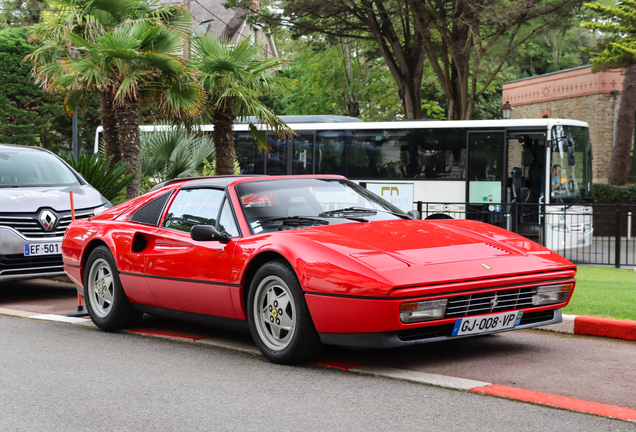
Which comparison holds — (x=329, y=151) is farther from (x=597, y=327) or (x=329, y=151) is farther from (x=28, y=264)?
(x=597, y=327)

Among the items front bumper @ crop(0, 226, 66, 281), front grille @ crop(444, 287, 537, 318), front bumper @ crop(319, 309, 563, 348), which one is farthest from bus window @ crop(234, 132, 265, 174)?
front bumper @ crop(319, 309, 563, 348)

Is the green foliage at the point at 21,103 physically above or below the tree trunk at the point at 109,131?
above

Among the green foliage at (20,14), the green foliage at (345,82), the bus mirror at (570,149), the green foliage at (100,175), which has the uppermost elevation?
the green foliage at (20,14)

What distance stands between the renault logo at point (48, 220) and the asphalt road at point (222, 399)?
11.0 feet

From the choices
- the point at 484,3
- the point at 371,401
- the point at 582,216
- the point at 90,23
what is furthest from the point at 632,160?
the point at 371,401

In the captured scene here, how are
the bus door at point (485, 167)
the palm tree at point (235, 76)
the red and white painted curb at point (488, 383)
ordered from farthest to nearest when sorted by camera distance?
the bus door at point (485, 167) < the palm tree at point (235, 76) < the red and white painted curb at point (488, 383)

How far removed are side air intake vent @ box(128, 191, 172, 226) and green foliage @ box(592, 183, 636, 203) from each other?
2139 centimetres

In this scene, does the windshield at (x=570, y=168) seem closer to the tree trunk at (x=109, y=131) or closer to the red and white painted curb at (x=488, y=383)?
the tree trunk at (x=109, y=131)

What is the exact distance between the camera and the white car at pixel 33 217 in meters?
8.83

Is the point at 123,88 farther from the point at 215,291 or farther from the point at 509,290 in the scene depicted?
the point at 509,290

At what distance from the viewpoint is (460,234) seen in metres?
5.69

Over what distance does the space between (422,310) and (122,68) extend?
9.95 meters

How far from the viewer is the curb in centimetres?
608

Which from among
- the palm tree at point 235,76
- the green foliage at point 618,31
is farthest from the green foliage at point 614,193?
the palm tree at point 235,76
